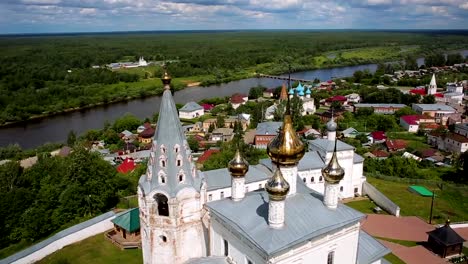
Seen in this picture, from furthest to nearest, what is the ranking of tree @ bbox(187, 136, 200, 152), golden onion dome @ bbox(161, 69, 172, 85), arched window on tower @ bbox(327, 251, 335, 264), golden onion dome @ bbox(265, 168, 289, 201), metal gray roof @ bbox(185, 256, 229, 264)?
tree @ bbox(187, 136, 200, 152) < golden onion dome @ bbox(161, 69, 172, 85) < metal gray roof @ bbox(185, 256, 229, 264) < arched window on tower @ bbox(327, 251, 335, 264) < golden onion dome @ bbox(265, 168, 289, 201)

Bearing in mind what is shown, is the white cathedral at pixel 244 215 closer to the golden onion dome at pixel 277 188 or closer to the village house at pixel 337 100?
the golden onion dome at pixel 277 188

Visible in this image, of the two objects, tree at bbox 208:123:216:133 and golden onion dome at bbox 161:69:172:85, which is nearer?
golden onion dome at bbox 161:69:172:85

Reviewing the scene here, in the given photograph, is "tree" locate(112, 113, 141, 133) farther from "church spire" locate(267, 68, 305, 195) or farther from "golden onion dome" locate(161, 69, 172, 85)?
"church spire" locate(267, 68, 305, 195)

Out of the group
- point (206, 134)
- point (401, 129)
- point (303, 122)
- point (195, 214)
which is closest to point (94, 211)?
point (195, 214)

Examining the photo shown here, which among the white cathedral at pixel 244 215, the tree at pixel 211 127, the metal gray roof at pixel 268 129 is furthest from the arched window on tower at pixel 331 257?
the tree at pixel 211 127

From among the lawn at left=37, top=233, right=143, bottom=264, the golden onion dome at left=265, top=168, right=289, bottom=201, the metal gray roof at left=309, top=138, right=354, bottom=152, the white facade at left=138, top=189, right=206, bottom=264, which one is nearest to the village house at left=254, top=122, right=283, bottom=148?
the metal gray roof at left=309, top=138, right=354, bottom=152

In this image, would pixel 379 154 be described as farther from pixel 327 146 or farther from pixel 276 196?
pixel 276 196
